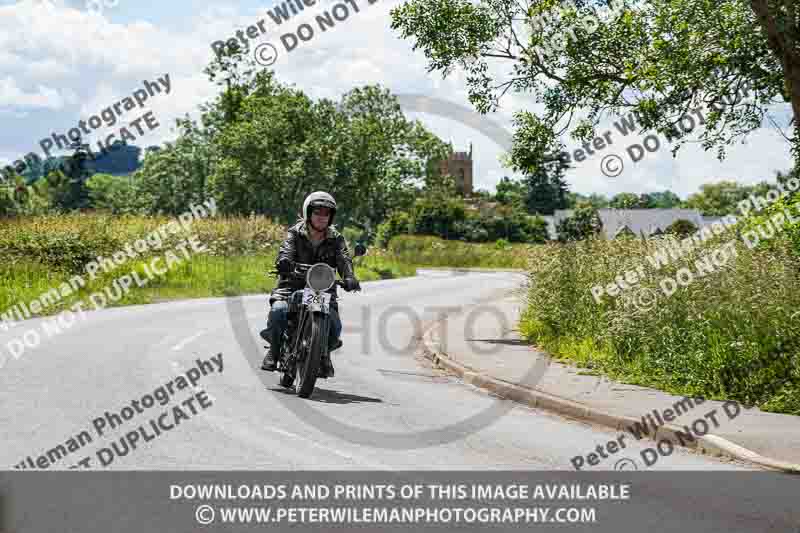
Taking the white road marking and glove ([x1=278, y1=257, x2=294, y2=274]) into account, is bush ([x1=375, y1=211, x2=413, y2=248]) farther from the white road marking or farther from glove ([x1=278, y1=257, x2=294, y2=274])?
glove ([x1=278, y1=257, x2=294, y2=274])

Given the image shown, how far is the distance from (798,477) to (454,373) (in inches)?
282

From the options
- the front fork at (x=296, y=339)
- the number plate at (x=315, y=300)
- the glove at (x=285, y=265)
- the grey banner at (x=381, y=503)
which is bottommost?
the grey banner at (x=381, y=503)

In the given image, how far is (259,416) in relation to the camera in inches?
357

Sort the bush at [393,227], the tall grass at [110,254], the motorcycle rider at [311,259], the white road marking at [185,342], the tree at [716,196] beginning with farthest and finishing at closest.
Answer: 1. the tree at [716,196]
2. the bush at [393,227]
3. the tall grass at [110,254]
4. the white road marking at [185,342]
5. the motorcycle rider at [311,259]

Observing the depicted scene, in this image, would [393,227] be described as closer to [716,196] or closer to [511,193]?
[511,193]

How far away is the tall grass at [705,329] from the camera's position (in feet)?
34.7

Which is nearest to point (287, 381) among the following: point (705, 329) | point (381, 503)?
point (381, 503)

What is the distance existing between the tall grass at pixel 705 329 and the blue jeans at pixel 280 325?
4171 millimetres

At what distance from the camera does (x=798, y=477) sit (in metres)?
7.34

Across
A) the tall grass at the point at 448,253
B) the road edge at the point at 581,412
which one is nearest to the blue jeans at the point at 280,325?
the road edge at the point at 581,412

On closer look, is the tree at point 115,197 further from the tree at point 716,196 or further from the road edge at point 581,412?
the tree at point 716,196

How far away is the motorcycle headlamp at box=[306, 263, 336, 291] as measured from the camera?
33.0 feet

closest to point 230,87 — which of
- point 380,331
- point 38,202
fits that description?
point 38,202

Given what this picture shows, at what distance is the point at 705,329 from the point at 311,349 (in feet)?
16.2
